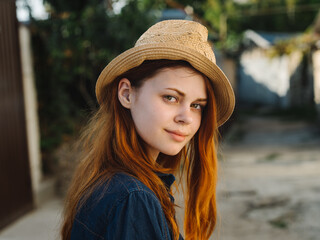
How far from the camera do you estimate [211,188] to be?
5.46ft

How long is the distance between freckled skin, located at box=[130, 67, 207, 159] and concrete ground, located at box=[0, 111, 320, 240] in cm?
43

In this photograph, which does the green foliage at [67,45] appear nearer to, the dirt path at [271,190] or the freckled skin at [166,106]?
the dirt path at [271,190]

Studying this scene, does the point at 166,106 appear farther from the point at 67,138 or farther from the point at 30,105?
the point at 67,138

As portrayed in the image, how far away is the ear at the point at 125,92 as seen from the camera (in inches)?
54.4

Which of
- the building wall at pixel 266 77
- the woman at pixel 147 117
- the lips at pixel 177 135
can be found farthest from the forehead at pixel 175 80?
the building wall at pixel 266 77

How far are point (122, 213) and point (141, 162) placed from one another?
0.29 metres

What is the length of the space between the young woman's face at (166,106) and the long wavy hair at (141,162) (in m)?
0.03

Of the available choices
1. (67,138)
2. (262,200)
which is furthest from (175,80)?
(67,138)

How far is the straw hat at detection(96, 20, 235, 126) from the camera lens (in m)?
1.29

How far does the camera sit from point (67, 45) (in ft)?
18.1

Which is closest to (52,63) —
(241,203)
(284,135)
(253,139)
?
(241,203)

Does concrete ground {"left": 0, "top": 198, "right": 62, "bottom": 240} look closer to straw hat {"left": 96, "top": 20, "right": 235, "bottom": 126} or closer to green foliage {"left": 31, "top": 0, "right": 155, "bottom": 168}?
green foliage {"left": 31, "top": 0, "right": 155, "bottom": 168}

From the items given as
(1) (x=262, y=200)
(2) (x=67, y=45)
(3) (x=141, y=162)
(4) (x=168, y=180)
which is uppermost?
(2) (x=67, y=45)

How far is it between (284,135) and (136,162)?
10.8 metres
